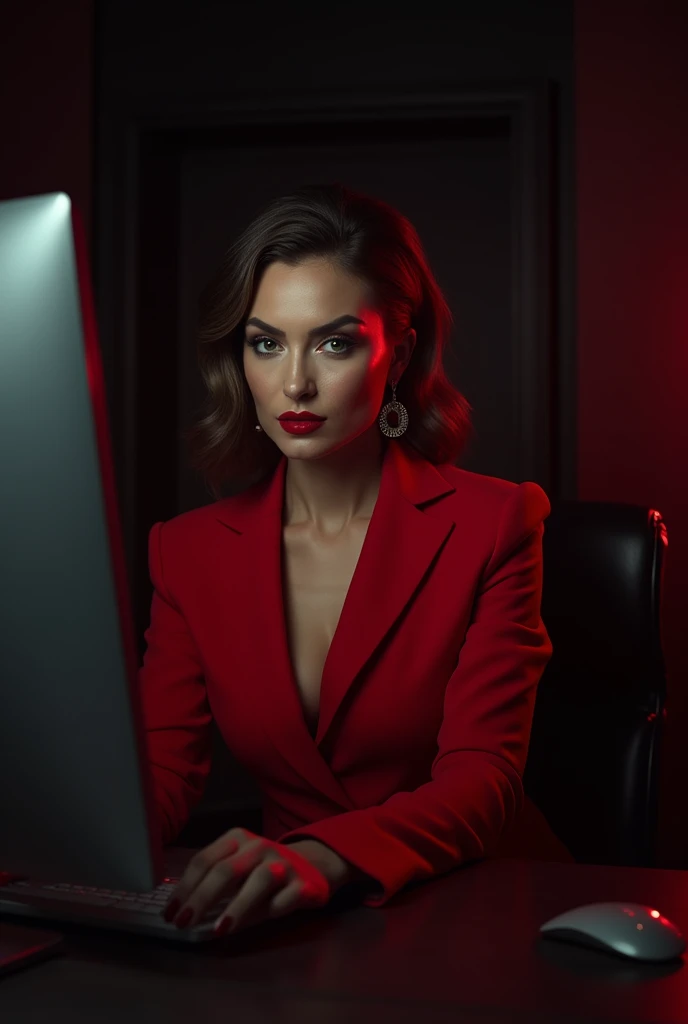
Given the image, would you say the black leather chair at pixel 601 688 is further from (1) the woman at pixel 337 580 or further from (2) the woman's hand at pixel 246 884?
(2) the woman's hand at pixel 246 884

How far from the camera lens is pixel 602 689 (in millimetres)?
1639

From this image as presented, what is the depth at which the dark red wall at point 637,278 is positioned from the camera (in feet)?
10.6

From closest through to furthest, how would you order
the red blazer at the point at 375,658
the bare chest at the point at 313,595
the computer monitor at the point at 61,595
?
the computer monitor at the point at 61,595 → the red blazer at the point at 375,658 → the bare chest at the point at 313,595

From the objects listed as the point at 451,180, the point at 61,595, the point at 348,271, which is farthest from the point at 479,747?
the point at 451,180

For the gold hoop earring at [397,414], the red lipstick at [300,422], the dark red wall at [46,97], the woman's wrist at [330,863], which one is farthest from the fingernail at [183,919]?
the dark red wall at [46,97]

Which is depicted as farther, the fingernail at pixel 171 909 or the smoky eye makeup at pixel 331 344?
the smoky eye makeup at pixel 331 344

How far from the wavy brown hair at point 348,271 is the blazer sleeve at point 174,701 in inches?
7.7

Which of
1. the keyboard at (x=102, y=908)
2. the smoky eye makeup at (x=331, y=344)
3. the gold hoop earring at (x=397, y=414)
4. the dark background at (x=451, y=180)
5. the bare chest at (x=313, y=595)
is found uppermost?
the dark background at (x=451, y=180)

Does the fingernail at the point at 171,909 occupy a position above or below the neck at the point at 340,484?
below

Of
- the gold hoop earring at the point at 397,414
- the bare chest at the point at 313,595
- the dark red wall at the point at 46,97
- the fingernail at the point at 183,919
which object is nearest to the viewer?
the fingernail at the point at 183,919

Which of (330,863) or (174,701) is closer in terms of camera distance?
(330,863)

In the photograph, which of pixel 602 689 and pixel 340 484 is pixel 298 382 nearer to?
pixel 340 484

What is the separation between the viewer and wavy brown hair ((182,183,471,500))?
142 centimetres

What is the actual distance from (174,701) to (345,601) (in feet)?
0.86
